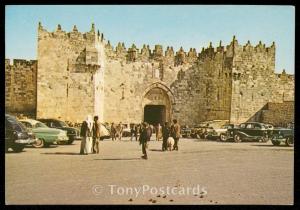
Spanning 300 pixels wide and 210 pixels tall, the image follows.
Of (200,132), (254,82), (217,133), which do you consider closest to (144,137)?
(217,133)

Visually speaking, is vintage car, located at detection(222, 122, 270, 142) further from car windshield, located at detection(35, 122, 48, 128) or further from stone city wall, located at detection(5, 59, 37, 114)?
stone city wall, located at detection(5, 59, 37, 114)

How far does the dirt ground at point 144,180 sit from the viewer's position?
846 centimetres

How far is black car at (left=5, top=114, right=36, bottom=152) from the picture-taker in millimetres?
12055

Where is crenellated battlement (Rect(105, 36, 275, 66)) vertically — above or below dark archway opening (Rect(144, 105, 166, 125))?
above

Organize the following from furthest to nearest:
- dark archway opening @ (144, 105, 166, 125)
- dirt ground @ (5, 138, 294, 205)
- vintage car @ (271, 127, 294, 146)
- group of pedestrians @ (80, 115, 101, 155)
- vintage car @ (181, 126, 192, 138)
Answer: dark archway opening @ (144, 105, 166, 125), vintage car @ (181, 126, 192, 138), vintage car @ (271, 127, 294, 146), group of pedestrians @ (80, 115, 101, 155), dirt ground @ (5, 138, 294, 205)

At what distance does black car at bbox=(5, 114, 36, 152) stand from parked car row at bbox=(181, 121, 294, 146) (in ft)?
32.2

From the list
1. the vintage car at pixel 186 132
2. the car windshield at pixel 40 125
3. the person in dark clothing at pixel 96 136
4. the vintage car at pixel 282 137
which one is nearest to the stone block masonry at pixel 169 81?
the vintage car at pixel 186 132

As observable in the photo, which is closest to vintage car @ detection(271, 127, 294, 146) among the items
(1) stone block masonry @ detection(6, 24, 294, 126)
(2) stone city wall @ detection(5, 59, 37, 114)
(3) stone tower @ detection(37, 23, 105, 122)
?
(1) stone block masonry @ detection(6, 24, 294, 126)

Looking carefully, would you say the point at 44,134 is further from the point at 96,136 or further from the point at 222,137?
the point at 222,137

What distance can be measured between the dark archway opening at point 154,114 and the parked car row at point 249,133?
16.3 ft

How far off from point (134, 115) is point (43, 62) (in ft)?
22.1

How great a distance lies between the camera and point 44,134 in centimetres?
1460

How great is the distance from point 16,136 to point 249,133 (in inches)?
433

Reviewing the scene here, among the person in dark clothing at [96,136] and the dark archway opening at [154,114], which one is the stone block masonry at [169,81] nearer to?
the dark archway opening at [154,114]
